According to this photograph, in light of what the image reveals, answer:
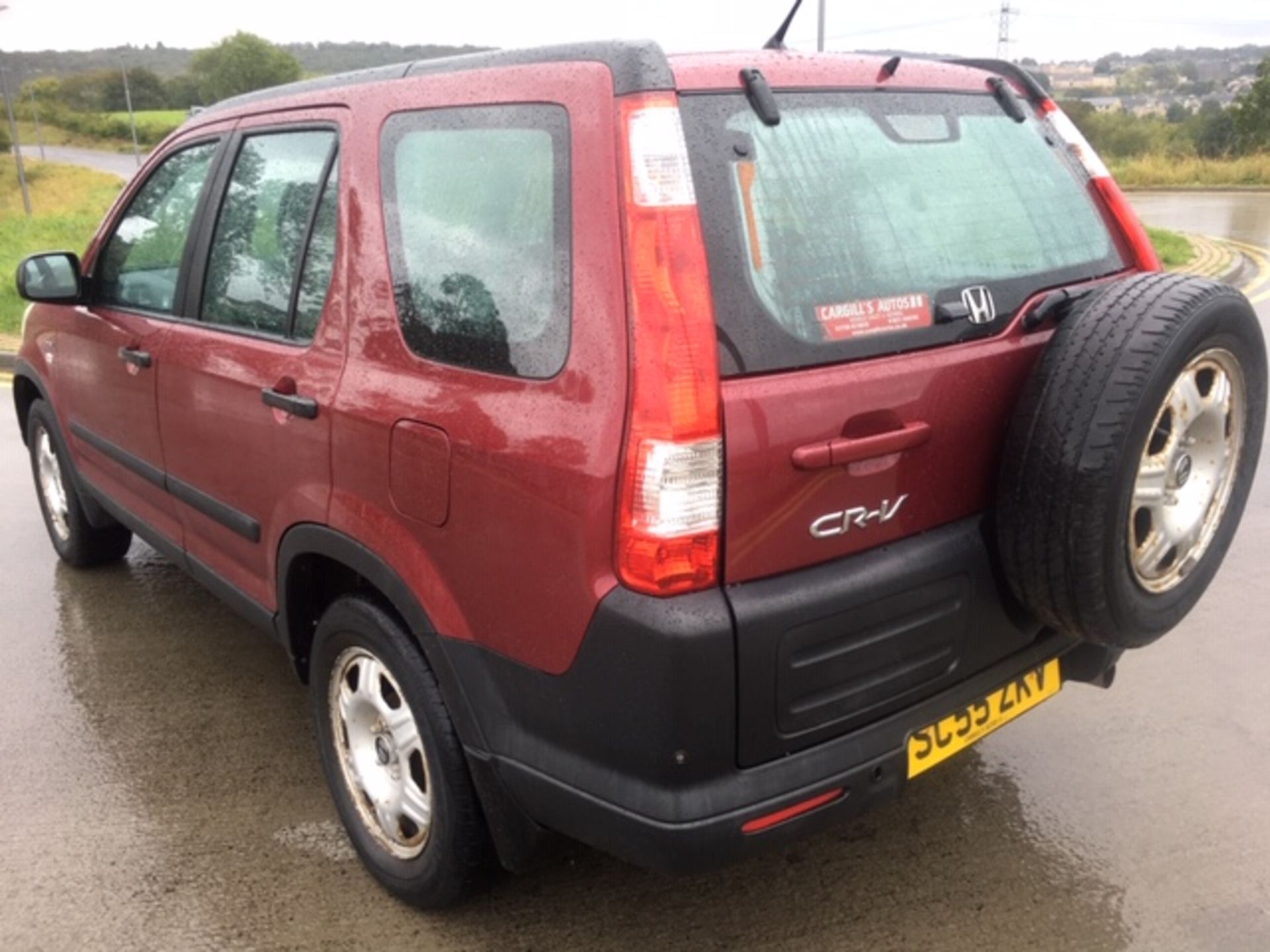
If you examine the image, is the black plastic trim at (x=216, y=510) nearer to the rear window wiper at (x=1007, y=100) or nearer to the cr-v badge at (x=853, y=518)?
the cr-v badge at (x=853, y=518)

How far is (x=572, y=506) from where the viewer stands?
75.4 inches

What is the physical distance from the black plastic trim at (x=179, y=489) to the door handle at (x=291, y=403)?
1.26 feet

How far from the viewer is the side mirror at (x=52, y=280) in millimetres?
3711

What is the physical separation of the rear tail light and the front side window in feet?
6.17

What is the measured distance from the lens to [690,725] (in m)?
1.90

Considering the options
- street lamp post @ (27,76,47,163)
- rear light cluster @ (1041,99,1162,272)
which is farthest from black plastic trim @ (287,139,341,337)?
street lamp post @ (27,76,47,163)

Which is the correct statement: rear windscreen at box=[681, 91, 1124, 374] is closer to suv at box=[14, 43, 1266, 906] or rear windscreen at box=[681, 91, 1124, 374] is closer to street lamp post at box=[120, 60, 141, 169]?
suv at box=[14, 43, 1266, 906]

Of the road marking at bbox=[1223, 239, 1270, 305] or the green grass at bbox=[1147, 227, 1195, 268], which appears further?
the green grass at bbox=[1147, 227, 1195, 268]

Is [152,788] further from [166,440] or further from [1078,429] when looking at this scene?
[1078,429]

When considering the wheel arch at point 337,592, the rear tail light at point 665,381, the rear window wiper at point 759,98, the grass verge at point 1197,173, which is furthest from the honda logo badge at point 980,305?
the grass verge at point 1197,173

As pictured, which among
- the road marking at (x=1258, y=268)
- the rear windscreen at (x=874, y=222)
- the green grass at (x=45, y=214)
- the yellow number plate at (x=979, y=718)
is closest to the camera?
the rear windscreen at (x=874, y=222)

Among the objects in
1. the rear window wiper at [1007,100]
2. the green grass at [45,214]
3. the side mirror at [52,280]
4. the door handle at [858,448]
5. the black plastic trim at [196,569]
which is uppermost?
the rear window wiper at [1007,100]

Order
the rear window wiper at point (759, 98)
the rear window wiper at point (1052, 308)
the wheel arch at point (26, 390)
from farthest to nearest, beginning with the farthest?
the wheel arch at point (26, 390) < the rear window wiper at point (1052, 308) < the rear window wiper at point (759, 98)

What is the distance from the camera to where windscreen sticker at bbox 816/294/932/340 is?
2045mm
